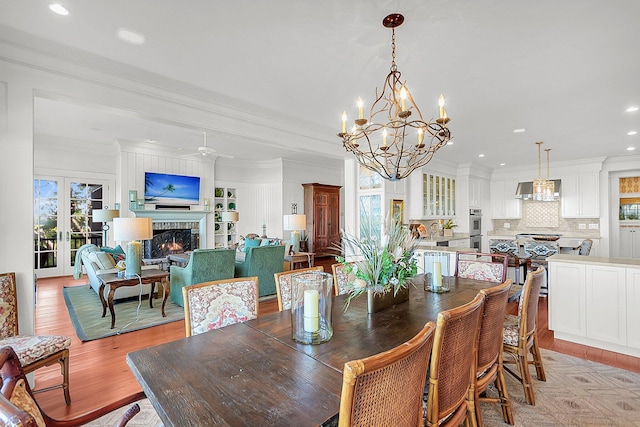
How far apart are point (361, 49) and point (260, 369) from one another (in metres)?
2.40

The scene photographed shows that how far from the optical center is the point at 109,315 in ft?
13.3

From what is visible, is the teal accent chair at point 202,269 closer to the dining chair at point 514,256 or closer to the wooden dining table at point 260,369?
the wooden dining table at point 260,369

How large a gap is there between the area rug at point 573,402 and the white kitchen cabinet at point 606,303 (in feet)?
1.53

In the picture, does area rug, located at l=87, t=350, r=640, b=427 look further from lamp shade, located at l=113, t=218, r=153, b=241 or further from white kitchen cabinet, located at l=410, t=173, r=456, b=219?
white kitchen cabinet, located at l=410, t=173, r=456, b=219

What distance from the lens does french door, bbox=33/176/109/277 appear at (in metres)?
6.40

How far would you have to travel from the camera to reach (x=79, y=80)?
9.07ft

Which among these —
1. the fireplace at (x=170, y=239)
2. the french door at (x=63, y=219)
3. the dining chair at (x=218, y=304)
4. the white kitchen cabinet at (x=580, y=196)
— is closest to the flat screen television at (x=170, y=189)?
the fireplace at (x=170, y=239)

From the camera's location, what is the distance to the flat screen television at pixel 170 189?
6.89 meters

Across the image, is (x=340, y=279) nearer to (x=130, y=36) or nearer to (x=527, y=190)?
(x=130, y=36)

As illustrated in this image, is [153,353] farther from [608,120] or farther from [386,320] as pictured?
[608,120]

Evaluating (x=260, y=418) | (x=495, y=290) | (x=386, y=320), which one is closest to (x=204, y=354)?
(x=260, y=418)

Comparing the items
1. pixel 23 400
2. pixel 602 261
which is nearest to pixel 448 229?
pixel 602 261

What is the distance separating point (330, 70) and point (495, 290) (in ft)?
7.49

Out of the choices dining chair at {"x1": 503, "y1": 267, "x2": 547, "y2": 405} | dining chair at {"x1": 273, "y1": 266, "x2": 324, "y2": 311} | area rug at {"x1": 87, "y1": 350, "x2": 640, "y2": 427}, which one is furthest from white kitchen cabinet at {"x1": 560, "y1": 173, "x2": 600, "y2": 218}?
dining chair at {"x1": 273, "y1": 266, "x2": 324, "y2": 311}
